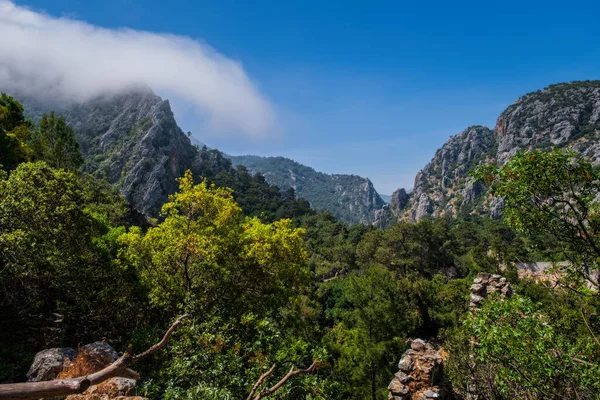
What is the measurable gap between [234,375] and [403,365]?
9.89 meters

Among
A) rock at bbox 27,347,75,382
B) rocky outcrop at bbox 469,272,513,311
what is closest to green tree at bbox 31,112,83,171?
rock at bbox 27,347,75,382

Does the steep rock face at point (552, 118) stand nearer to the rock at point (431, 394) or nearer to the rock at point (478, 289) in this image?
the rock at point (478, 289)

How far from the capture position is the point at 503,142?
150875mm

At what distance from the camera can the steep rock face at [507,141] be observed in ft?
417

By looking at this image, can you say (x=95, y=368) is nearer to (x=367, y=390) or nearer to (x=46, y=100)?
(x=367, y=390)

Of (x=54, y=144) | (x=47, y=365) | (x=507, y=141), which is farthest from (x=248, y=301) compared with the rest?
(x=507, y=141)

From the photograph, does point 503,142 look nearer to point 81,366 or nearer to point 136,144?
point 136,144

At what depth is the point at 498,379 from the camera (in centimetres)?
759

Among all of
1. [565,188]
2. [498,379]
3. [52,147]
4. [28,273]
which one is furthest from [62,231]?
[52,147]

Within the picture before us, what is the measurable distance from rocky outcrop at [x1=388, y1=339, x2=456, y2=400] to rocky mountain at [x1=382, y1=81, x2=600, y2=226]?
116695 millimetres

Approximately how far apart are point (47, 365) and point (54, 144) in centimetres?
2883

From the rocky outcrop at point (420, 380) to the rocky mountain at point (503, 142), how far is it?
116695 mm

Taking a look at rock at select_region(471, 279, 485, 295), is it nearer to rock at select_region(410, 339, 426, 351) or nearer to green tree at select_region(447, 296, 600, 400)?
rock at select_region(410, 339, 426, 351)

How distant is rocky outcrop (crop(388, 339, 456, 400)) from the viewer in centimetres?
1346
